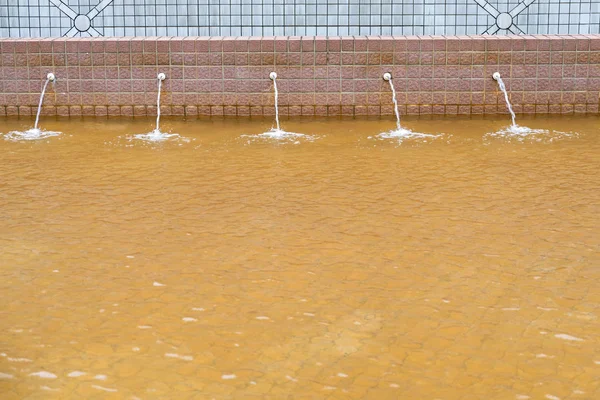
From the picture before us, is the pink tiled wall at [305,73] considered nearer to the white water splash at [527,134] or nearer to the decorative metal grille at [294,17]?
the white water splash at [527,134]

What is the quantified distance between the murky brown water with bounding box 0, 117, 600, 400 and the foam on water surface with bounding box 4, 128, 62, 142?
2.00 feet

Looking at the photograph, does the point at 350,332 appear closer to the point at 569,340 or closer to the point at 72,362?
the point at 569,340

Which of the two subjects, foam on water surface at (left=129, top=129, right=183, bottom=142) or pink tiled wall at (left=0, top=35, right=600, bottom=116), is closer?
foam on water surface at (left=129, top=129, right=183, bottom=142)

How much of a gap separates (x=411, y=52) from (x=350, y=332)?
16.2 ft

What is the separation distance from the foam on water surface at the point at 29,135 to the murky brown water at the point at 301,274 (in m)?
0.61

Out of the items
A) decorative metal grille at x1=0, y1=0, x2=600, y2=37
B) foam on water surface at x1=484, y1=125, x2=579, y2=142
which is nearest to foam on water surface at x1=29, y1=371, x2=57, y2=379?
foam on water surface at x1=484, y1=125, x2=579, y2=142

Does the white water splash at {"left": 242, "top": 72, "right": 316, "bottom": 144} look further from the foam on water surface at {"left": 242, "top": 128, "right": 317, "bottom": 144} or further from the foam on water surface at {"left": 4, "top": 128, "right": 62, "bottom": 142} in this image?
the foam on water surface at {"left": 4, "top": 128, "right": 62, "bottom": 142}

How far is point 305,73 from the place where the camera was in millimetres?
7863

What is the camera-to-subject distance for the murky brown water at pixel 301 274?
293 centimetres

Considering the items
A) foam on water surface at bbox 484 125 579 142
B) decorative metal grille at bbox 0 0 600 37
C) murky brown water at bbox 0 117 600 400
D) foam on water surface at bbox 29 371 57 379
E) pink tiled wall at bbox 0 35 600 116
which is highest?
decorative metal grille at bbox 0 0 600 37

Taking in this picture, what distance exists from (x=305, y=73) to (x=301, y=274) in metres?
4.24

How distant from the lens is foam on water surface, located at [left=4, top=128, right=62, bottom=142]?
7074 millimetres

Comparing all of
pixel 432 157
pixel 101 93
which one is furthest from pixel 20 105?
pixel 432 157

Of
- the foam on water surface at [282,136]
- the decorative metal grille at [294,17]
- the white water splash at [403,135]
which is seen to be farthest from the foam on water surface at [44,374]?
the decorative metal grille at [294,17]
